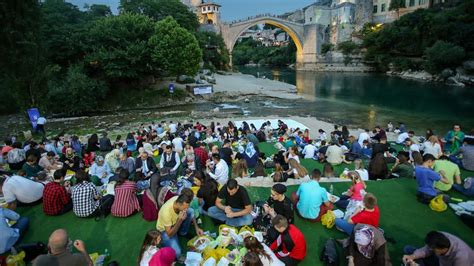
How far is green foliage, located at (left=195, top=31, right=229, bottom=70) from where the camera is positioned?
143 feet

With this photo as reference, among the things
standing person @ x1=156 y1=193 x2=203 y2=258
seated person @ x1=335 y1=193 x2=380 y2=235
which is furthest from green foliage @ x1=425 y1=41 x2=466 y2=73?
standing person @ x1=156 y1=193 x2=203 y2=258

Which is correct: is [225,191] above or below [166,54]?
below

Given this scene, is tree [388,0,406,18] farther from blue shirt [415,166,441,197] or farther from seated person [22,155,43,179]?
seated person [22,155,43,179]

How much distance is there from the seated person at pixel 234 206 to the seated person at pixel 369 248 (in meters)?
1.76

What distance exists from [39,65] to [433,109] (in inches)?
1107

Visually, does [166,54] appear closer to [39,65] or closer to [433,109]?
[39,65]

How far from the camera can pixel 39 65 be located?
16.6 meters

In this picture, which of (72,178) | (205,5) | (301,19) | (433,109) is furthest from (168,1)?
(301,19)

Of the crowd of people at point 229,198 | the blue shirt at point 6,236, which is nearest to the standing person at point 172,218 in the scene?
the crowd of people at point 229,198

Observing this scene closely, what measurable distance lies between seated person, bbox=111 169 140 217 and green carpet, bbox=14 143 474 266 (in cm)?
15

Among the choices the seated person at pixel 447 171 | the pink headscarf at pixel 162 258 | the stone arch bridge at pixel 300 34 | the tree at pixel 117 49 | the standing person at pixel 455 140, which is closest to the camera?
the pink headscarf at pixel 162 258

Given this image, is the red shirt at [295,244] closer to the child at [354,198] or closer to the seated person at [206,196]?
the child at [354,198]

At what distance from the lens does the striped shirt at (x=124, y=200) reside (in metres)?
5.00

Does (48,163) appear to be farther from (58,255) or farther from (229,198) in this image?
(229,198)
